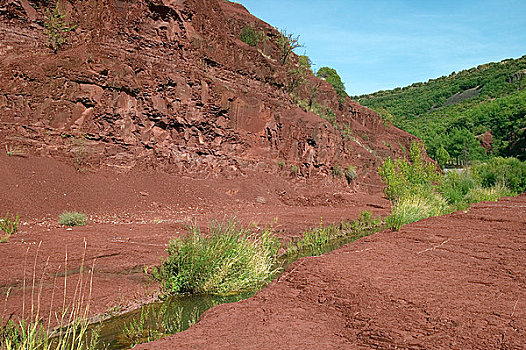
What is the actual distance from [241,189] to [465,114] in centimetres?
7885

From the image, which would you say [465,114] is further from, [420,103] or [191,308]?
[191,308]

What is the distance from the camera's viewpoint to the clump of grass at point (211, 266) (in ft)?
23.2

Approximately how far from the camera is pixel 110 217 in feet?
43.9

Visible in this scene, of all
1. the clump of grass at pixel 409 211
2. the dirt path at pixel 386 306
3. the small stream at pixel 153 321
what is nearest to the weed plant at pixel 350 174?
the clump of grass at pixel 409 211

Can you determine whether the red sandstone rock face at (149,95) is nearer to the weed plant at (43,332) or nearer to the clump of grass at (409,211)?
the clump of grass at (409,211)

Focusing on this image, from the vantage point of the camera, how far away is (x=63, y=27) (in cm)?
1667

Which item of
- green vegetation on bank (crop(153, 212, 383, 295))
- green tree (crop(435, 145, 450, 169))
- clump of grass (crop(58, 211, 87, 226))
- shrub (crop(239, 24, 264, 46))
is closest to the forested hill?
green tree (crop(435, 145, 450, 169))

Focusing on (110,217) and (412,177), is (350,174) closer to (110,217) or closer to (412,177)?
(412,177)

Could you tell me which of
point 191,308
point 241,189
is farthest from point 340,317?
point 241,189

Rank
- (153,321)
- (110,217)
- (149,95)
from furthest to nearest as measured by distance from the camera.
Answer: (149,95) < (110,217) < (153,321)

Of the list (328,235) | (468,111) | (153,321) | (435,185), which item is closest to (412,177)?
(435,185)

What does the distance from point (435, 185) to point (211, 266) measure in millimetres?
18262

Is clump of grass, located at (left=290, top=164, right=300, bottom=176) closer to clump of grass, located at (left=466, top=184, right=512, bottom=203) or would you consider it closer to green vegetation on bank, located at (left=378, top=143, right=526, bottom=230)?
green vegetation on bank, located at (left=378, top=143, right=526, bottom=230)

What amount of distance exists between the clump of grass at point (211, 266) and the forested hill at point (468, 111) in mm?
61974
